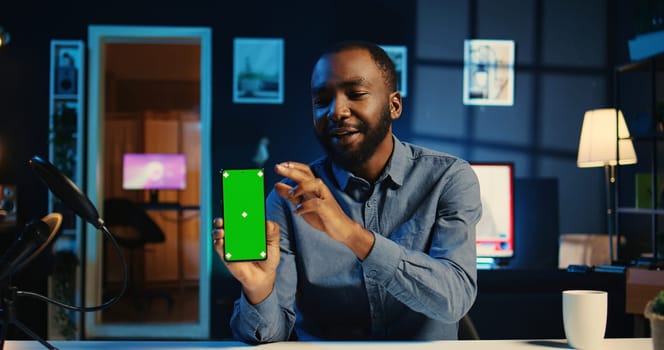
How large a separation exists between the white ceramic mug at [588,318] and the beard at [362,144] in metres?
0.54

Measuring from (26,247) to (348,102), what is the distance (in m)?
0.72

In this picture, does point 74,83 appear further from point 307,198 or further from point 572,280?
point 307,198

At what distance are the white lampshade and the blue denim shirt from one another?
8.91 ft

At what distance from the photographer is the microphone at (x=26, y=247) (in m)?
1.04

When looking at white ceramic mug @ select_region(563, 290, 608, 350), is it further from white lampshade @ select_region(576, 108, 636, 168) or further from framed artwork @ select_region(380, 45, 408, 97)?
framed artwork @ select_region(380, 45, 408, 97)

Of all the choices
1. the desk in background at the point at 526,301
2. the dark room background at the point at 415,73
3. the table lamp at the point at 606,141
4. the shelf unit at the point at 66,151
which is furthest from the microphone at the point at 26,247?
the dark room background at the point at 415,73

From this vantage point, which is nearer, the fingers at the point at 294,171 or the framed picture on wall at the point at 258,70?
the fingers at the point at 294,171

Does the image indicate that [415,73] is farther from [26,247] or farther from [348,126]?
[26,247]

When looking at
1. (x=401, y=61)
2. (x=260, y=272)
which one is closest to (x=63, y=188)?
(x=260, y=272)

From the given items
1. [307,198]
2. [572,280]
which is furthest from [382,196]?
[572,280]

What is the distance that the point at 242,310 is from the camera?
4.59 ft

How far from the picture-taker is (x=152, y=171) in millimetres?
6387

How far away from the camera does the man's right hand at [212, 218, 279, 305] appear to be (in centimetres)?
131

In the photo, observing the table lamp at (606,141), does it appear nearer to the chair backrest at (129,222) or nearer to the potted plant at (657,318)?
the potted plant at (657,318)
